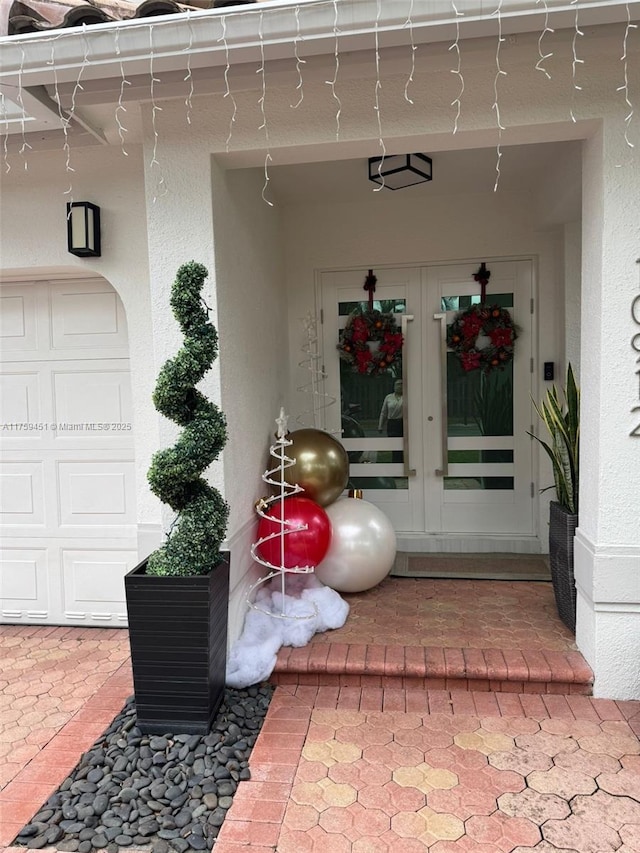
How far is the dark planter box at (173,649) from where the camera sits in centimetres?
229

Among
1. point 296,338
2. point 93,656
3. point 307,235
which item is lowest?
point 93,656

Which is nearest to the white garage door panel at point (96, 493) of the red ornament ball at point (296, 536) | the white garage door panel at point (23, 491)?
the white garage door panel at point (23, 491)

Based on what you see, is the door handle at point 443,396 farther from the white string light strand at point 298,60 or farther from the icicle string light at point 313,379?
the white string light strand at point 298,60

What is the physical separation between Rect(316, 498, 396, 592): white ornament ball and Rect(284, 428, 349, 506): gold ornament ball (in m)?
0.15

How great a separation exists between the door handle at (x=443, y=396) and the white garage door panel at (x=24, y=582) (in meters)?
2.80

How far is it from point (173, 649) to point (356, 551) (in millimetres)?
1277

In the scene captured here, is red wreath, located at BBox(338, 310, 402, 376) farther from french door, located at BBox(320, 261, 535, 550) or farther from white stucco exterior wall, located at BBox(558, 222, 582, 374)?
white stucco exterior wall, located at BBox(558, 222, 582, 374)

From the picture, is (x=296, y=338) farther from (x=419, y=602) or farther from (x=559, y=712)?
(x=559, y=712)

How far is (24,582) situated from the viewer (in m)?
3.45

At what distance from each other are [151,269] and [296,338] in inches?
71.1

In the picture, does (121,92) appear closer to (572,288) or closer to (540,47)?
(540,47)

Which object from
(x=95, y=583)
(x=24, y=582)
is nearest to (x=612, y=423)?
(x=95, y=583)

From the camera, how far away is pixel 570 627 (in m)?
2.87

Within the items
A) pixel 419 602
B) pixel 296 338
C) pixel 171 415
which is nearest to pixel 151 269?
Result: pixel 171 415
